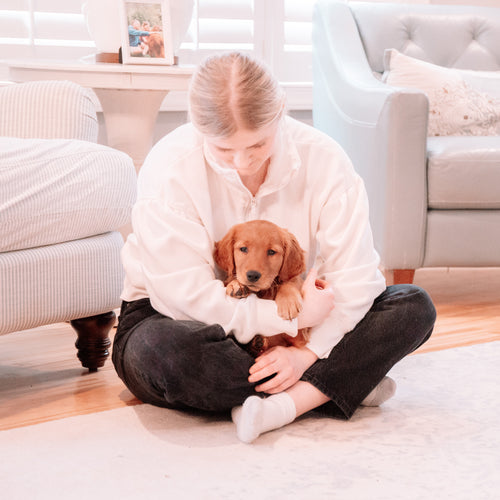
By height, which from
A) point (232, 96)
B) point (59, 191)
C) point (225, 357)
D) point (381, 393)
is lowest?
point (381, 393)

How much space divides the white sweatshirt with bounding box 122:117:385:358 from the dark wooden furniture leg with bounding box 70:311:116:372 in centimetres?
18

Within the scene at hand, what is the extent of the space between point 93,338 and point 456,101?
4.98 feet

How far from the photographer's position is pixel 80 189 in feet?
5.05

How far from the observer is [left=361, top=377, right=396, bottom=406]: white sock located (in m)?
1.46

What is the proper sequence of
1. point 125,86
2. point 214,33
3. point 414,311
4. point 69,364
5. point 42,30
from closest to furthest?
point 414,311
point 69,364
point 125,86
point 42,30
point 214,33

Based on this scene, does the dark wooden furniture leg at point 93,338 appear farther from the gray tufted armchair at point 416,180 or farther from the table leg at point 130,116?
the gray tufted armchair at point 416,180

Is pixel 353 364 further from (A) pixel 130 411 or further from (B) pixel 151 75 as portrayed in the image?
(B) pixel 151 75

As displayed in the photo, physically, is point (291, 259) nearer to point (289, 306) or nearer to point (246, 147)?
point (289, 306)

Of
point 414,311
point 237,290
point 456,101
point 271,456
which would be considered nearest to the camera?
point 271,456

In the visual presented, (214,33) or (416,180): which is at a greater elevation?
(214,33)

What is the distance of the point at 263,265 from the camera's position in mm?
1343

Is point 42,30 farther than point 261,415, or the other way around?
point 42,30

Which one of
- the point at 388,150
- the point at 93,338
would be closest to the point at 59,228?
the point at 93,338

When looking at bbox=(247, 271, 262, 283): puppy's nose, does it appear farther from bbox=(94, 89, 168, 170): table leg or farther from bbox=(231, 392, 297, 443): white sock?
bbox=(94, 89, 168, 170): table leg
